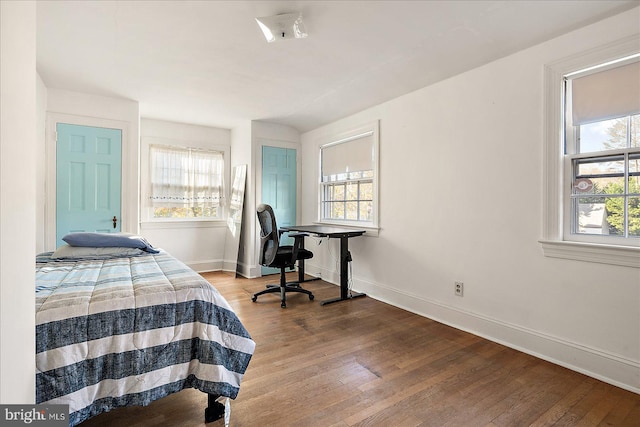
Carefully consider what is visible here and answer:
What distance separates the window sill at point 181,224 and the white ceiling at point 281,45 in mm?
1877

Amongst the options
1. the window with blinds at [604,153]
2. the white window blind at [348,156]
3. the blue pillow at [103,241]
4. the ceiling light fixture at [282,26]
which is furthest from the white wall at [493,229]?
the blue pillow at [103,241]

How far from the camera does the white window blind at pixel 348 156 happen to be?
396 cm

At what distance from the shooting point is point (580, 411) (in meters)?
1.69

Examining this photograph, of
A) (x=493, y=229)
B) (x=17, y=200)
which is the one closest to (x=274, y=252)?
(x=493, y=229)

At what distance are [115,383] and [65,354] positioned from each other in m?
0.24

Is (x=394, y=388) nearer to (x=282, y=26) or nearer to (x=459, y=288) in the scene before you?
(x=459, y=288)

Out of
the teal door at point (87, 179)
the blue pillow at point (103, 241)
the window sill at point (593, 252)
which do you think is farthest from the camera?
the teal door at point (87, 179)

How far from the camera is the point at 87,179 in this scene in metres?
3.65

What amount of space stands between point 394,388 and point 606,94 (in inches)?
94.4

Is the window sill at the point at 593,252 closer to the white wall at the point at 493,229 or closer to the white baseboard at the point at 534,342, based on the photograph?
the white wall at the point at 493,229

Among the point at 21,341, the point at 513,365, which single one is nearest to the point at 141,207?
the point at 21,341

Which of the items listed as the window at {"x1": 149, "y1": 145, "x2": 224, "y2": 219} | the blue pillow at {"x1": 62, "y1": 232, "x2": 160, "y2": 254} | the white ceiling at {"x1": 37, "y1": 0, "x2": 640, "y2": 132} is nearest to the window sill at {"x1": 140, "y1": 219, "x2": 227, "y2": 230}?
the window at {"x1": 149, "y1": 145, "x2": 224, "y2": 219}

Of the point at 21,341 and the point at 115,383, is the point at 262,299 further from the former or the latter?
the point at 21,341

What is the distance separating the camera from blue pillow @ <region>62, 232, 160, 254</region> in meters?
2.44
